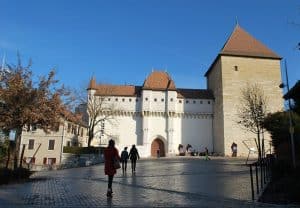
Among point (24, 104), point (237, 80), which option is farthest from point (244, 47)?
point (24, 104)

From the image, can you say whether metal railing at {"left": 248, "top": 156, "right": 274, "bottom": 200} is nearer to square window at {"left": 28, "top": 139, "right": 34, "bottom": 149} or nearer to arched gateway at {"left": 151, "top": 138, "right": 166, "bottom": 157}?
square window at {"left": 28, "top": 139, "right": 34, "bottom": 149}

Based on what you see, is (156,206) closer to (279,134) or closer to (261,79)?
(279,134)

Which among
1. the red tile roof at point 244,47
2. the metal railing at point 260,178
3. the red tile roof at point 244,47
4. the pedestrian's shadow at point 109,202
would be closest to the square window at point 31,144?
the red tile roof at point 244,47

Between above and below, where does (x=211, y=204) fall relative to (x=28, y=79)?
below

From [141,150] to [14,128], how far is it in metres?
39.1

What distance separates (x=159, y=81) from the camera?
214 feet

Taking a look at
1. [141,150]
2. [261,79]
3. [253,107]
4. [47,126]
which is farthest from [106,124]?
[47,126]

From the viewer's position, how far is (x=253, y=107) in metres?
31.9

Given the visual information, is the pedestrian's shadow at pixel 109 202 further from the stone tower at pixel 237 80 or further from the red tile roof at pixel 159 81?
→ the red tile roof at pixel 159 81

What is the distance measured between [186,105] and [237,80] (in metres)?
10.6

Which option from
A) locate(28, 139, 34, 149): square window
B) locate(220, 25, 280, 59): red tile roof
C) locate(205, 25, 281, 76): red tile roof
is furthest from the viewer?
locate(220, 25, 280, 59): red tile roof

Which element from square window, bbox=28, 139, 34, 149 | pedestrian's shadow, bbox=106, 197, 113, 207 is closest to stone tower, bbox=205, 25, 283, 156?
square window, bbox=28, 139, 34, 149

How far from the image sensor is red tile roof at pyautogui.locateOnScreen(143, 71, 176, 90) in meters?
63.8

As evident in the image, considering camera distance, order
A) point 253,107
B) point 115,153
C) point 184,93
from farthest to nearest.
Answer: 1. point 184,93
2. point 253,107
3. point 115,153
